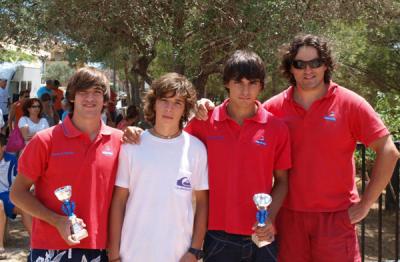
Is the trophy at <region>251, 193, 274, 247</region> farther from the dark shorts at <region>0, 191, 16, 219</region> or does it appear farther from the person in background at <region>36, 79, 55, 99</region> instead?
the person in background at <region>36, 79, 55, 99</region>

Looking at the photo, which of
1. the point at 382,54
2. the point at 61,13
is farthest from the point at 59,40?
the point at 382,54

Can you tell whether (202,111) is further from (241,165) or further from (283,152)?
(283,152)

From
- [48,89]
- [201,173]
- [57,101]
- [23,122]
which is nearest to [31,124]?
[23,122]

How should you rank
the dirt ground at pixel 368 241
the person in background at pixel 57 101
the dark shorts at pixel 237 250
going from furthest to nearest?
the person in background at pixel 57 101 → the dirt ground at pixel 368 241 → the dark shorts at pixel 237 250

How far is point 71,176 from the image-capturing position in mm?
2793

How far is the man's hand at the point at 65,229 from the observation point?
264cm

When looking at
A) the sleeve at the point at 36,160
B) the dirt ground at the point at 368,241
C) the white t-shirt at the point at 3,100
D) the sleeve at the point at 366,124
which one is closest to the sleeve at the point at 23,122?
the dirt ground at the point at 368,241

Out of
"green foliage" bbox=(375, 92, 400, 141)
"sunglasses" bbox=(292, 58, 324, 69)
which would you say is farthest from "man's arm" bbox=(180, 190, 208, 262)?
"green foliage" bbox=(375, 92, 400, 141)

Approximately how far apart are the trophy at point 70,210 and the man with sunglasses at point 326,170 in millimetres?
1216

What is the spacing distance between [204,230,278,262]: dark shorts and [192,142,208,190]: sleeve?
0.97 ft

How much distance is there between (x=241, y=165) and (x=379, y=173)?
0.83m

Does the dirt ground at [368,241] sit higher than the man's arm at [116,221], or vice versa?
the man's arm at [116,221]

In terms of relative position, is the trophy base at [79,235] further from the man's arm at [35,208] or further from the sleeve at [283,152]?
the sleeve at [283,152]

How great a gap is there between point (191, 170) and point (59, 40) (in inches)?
217
